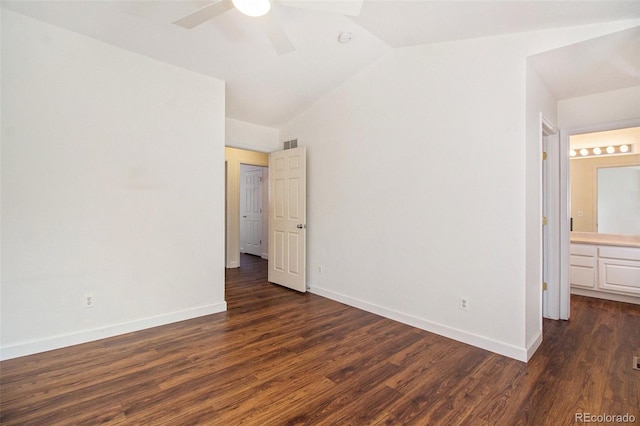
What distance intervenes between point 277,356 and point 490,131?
9.20ft

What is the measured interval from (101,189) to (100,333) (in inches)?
55.2

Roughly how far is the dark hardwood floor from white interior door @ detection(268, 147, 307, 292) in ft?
4.41

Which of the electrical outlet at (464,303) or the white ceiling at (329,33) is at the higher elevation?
the white ceiling at (329,33)

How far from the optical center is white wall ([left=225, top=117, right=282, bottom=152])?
4.53m

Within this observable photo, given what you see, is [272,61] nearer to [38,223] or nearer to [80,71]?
[80,71]

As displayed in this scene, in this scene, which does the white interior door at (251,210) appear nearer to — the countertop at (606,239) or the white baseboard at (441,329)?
the white baseboard at (441,329)

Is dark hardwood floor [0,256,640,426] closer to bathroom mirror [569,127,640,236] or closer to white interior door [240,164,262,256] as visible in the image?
bathroom mirror [569,127,640,236]

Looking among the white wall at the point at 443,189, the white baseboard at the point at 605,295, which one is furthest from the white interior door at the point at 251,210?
the white baseboard at the point at 605,295

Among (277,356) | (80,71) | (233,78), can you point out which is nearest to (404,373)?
(277,356)

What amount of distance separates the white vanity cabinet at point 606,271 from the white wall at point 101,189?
498 cm

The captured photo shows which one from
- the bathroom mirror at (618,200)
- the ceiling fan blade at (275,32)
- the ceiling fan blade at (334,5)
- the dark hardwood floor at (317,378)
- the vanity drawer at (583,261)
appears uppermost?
the ceiling fan blade at (334,5)

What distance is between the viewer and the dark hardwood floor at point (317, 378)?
184 cm

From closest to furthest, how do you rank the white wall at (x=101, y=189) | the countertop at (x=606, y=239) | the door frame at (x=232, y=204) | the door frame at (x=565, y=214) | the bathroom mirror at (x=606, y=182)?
the white wall at (x=101, y=189), the door frame at (x=565, y=214), the countertop at (x=606, y=239), the bathroom mirror at (x=606, y=182), the door frame at (x=232, y=204)

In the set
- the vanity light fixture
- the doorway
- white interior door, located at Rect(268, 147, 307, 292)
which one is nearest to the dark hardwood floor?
white interior door, located at Rect(268, 147, 307, 292)
